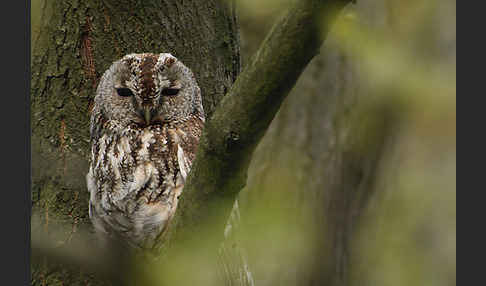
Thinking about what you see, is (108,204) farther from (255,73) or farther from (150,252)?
(255,73)

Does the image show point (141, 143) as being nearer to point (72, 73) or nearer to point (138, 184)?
point (138, 184)

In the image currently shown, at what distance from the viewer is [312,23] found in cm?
178

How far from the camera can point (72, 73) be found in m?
3.26

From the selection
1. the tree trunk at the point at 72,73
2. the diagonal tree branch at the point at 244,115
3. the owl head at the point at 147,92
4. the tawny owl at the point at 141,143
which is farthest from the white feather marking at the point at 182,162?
the diagonal tree branch at the point at 244,115

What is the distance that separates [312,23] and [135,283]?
3.44ft

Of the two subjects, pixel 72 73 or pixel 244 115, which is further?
pixel 72 73

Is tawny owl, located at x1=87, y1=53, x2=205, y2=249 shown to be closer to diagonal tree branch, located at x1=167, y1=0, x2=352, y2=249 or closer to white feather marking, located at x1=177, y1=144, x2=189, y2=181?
white feather marking, located at x1=177, y1=144, x2=189, y2=181

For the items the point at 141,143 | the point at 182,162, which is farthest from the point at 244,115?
the point at 141,143

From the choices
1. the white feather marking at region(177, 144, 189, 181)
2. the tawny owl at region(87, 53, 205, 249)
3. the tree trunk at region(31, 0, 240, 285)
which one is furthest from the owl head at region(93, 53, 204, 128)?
the white feather marking at region(177, 144, 189, 181)

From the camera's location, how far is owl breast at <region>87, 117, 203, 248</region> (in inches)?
118

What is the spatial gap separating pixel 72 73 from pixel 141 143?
0.52 m

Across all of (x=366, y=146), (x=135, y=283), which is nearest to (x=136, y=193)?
(x=135, y=283)

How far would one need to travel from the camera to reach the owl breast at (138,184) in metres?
3.00

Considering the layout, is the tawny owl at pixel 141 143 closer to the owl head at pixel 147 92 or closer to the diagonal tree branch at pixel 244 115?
the owl head at pixel 147 92
